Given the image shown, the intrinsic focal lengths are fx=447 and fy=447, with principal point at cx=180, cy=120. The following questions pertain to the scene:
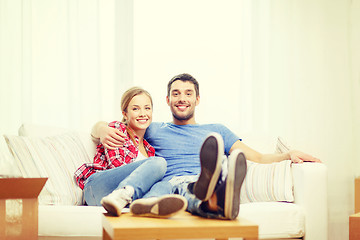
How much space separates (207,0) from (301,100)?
1063 millimetres

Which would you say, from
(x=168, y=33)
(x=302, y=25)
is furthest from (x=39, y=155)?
(x=302, y=25)

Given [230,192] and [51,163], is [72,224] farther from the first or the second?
[230,192]

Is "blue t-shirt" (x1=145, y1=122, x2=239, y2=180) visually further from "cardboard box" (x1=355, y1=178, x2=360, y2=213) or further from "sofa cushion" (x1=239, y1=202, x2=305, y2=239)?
"cardboard box" (x1=355, y1=178, x2=360, y2=213)

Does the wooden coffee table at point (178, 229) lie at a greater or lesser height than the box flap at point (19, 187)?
lesser

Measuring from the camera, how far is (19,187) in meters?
1.50

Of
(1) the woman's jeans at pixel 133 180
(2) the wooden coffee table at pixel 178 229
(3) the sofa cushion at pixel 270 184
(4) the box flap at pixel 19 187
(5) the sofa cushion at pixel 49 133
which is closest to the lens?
(2) the wooden coffee table at pixel 178 229

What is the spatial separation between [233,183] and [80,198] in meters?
1.06

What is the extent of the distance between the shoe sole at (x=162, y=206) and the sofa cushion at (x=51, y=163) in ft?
2.48

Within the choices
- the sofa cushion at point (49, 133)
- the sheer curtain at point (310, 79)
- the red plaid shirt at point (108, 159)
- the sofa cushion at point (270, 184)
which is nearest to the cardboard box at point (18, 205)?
the red plaid shirt at point (108, 159)

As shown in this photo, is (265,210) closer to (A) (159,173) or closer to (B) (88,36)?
(A) (159,173)

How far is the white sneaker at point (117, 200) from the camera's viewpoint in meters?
1.43

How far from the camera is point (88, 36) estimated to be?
10.5 feet

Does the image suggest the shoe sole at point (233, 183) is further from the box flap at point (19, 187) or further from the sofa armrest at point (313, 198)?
the sofa armrest at point (313, 198)

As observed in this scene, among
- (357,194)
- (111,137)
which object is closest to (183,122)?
(111,137)
